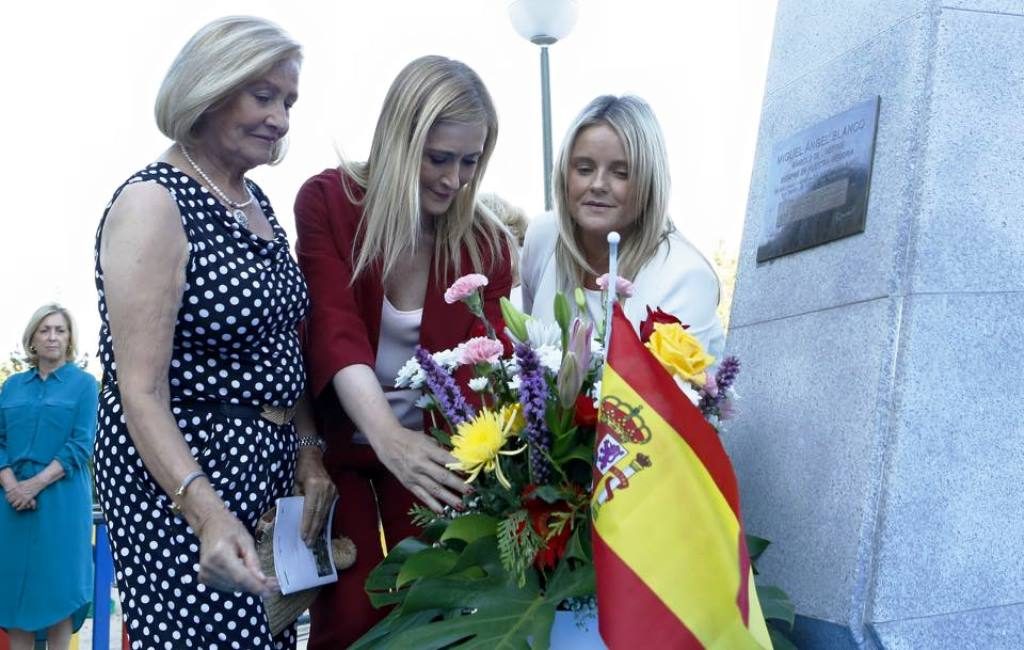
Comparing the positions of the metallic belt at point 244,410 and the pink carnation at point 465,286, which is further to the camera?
the metallic belt at point 244,410

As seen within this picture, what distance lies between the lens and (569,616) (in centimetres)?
231

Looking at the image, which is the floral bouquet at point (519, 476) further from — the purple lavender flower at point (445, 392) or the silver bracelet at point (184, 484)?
the silver bracelet at point (184, 484)

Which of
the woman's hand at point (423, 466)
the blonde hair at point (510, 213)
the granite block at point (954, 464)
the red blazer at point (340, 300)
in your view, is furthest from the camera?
the blonde hair at point (510, 213)

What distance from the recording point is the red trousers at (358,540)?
288cm

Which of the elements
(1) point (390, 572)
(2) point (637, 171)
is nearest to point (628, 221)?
(2) point (637, 171)

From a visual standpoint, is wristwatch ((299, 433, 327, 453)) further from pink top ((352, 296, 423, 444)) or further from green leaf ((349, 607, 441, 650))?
green leaf ((349, 607, 441, 650))

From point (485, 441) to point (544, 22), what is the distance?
666 centimetres

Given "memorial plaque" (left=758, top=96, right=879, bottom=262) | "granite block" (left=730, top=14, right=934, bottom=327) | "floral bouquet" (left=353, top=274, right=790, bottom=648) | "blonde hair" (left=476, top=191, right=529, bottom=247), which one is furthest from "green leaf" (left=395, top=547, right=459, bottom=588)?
"blonde hair" (left=476, top=191, right=529, bottom=247)

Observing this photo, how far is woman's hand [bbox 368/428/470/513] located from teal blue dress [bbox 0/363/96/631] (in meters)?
5.08

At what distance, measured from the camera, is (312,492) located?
2748mm

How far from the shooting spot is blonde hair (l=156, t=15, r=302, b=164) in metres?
2.49

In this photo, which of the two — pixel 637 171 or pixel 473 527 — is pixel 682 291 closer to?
pixel 637 171

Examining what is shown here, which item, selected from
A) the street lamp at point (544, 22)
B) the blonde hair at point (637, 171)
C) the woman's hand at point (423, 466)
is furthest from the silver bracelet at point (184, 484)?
the street lamp at point (544, 22)

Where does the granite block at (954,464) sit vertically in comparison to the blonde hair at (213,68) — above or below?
below
